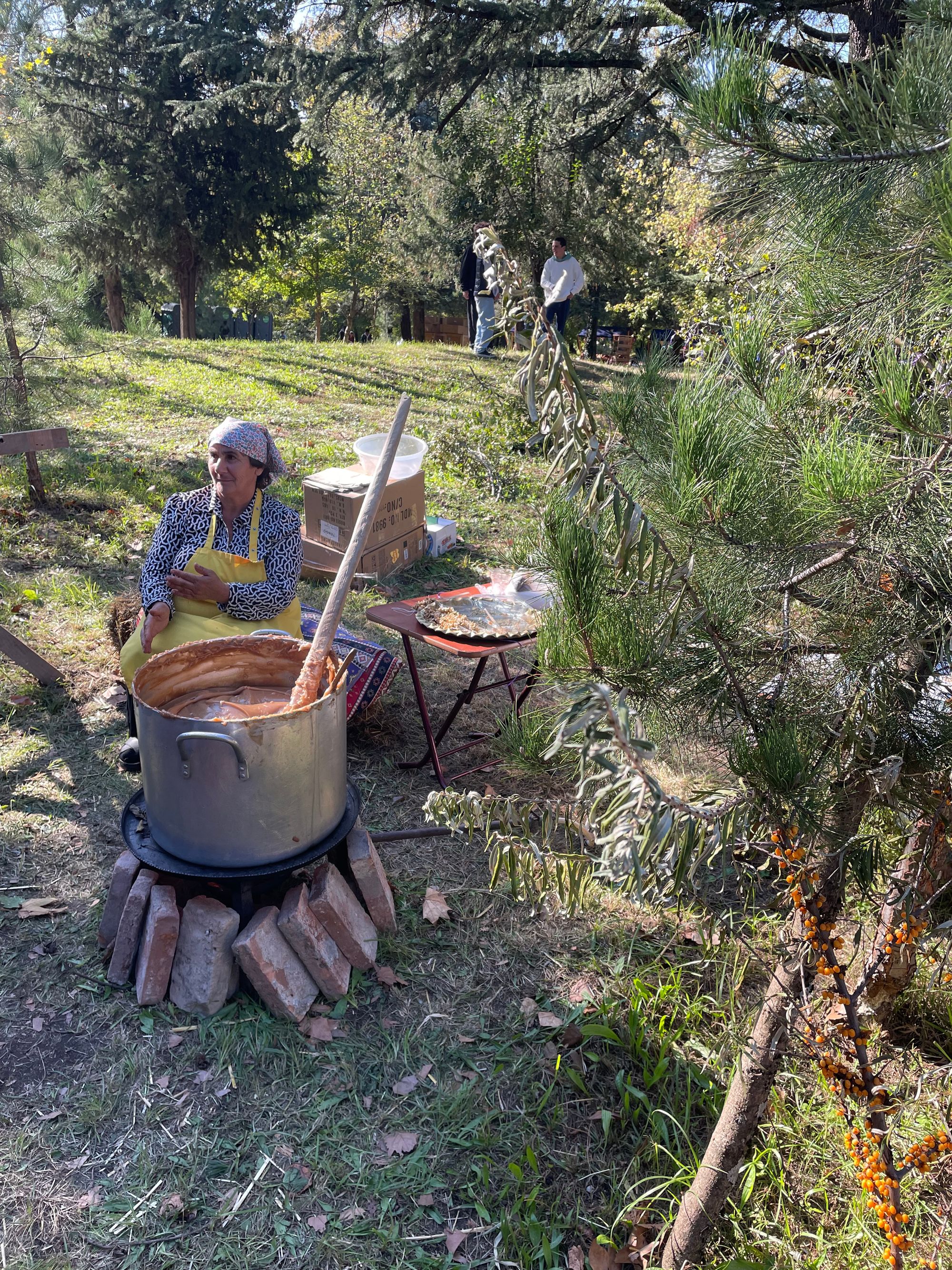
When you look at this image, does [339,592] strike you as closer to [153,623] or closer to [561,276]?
[153,623]

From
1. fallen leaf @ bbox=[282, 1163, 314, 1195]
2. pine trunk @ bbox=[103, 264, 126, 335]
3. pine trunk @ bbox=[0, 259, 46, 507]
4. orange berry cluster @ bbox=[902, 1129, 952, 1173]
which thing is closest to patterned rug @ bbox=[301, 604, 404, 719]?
fallen leaf @ bbox=[282, 1163, 314, 1195]

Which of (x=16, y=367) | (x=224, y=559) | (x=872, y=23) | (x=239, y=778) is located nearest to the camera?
(x=239, y=778)

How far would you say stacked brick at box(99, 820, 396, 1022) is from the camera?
248 cm

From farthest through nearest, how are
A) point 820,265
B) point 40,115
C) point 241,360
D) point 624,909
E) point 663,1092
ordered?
point 40,115, point 241,360, point 624,909, point 663,1092, point 820,265

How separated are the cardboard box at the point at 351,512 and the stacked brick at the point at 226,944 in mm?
3070


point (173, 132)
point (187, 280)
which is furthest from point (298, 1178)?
point (187, 280)

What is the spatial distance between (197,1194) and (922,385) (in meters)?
2.38

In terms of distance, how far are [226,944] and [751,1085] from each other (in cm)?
149

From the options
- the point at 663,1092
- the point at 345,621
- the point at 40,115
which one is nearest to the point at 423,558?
the point at 345,621

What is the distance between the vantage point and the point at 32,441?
160 inches

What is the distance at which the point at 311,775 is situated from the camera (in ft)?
7.83

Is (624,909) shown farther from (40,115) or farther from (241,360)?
(40,115)

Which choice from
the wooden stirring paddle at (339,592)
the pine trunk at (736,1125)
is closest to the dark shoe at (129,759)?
the wooden stirring paddle at (339,592)

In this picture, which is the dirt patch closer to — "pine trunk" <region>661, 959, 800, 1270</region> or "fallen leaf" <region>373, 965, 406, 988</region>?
"fallen leaf" <region>373, 965, 406, 988</region>
